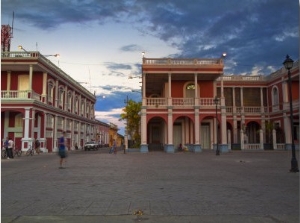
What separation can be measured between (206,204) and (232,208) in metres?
0.62

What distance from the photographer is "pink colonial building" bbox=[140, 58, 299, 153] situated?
33.2m

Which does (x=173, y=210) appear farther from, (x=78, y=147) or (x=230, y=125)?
(x=78, y=147)

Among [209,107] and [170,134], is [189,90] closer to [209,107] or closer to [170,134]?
[209,107]

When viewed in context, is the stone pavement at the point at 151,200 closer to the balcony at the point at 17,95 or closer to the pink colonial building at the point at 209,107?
the pink colonial building at the point at 209,107

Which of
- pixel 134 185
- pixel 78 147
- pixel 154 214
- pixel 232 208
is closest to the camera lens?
pixel 154 214

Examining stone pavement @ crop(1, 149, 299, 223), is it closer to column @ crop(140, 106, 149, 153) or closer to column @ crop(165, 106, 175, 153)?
column @ crop(165, 106, 175, 153)

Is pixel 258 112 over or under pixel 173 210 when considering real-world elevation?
over

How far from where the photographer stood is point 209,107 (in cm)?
3347

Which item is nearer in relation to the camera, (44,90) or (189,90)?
(189,90)

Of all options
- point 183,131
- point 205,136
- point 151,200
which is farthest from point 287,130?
point 151,200

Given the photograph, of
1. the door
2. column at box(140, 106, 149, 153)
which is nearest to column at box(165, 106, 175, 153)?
column at box(140, 106, 149, 153)

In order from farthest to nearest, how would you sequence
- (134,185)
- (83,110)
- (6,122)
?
(83,110) < (6,122) < (134,185)

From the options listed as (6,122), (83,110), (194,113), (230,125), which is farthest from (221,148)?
(83,110)

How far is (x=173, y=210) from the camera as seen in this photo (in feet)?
21.0
